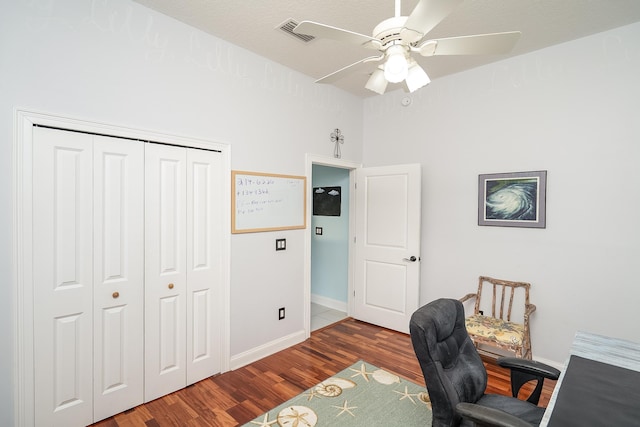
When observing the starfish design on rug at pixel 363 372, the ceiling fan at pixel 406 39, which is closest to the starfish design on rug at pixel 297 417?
the starfish design on rug at pixel 363 372

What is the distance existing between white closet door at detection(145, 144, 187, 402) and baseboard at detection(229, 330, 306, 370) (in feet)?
1.61

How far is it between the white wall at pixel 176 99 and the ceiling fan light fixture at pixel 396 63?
70.4 inches

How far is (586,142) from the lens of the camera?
2732 millimetres

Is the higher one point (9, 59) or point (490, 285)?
point (9, 59)

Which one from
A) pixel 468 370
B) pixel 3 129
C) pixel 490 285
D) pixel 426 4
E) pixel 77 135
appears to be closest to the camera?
pixel 426 4

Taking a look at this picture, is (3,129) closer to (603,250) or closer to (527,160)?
(527,160)

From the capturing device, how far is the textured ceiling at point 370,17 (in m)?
2.26

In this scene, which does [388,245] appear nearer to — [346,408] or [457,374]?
[346,408]

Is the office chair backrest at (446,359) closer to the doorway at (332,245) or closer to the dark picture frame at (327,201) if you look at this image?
the doorway at (332,245)

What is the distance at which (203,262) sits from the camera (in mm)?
2729

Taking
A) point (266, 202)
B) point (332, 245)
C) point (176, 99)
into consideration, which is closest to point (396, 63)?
point (176, 99)

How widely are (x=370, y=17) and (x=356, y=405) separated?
2987 mm

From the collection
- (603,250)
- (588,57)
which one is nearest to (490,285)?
(603,250)

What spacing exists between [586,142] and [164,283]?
149 inches
